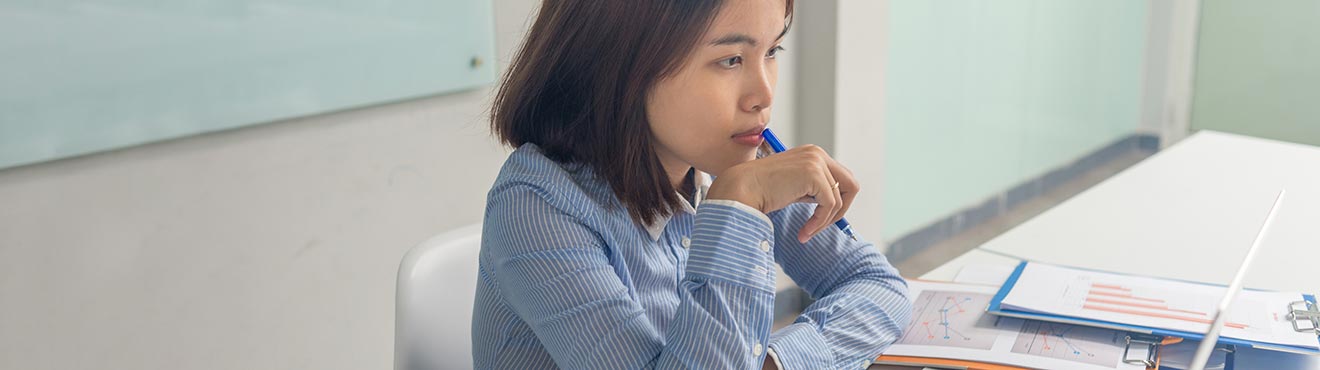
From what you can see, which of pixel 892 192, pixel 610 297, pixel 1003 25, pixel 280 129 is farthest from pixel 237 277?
pixel 1003 25

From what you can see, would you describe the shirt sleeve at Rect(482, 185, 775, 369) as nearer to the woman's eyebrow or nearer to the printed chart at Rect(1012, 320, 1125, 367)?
the woman's eyebrow

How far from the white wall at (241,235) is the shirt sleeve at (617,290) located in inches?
25.8

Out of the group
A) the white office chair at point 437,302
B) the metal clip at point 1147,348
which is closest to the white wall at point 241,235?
the white office chair at point 437,302

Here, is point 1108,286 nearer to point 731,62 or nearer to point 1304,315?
point 1304,315

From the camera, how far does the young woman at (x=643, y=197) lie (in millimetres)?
975

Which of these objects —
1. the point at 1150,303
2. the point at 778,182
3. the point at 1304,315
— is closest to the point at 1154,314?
the point at 1150,303

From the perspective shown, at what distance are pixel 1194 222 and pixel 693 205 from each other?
878 millimetres

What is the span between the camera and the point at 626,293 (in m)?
0.99

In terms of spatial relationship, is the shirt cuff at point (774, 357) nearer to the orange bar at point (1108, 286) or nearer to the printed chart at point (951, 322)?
the printed chart at point (951, 322)

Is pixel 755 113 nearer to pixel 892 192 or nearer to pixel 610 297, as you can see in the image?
pixel 610 297

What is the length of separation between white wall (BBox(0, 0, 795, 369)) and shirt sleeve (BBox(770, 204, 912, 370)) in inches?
22.1

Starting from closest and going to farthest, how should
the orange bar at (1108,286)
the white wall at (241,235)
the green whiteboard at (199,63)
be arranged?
1. the orange bar at (1108,286)
2. the green whiteboard at (199,63)
3. the white wall at (241,235)

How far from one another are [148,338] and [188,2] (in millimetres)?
563

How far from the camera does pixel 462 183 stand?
2.18 meters
